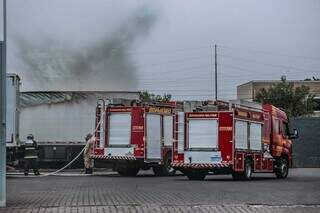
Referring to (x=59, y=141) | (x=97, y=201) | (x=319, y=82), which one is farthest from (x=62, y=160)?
(x=319, y=82)

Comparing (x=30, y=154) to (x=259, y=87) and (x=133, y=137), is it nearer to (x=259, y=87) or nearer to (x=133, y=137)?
(x=133, y=137)

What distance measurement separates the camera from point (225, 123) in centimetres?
2266

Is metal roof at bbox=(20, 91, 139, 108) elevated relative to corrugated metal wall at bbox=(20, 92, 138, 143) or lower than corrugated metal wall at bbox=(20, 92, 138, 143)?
elevated

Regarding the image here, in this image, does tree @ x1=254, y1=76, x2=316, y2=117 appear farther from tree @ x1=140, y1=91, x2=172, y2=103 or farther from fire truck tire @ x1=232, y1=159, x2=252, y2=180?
fire truck tire @ x1=232, y1=159, x2=252, y2=180

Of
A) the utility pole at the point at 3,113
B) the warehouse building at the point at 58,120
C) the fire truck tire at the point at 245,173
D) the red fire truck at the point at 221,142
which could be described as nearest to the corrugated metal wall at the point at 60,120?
the warehouse building at the point at 58,120

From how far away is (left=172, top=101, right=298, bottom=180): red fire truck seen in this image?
22.6 m

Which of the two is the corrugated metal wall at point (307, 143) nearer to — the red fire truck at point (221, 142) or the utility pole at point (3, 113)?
the red fire truck at point (221, 142)

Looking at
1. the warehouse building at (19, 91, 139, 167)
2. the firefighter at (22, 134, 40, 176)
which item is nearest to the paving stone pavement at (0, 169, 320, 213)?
the firefighter at (22, 134, 40, 176)

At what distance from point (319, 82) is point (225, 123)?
55.9m

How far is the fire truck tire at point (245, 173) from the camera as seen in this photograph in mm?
22956

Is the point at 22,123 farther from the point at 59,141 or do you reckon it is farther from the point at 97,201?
the point at 97,201

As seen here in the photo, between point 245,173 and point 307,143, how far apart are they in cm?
1777

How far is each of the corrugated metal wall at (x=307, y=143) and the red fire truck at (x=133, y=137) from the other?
15244 mm

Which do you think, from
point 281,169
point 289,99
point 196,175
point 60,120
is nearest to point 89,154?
point 60,120
